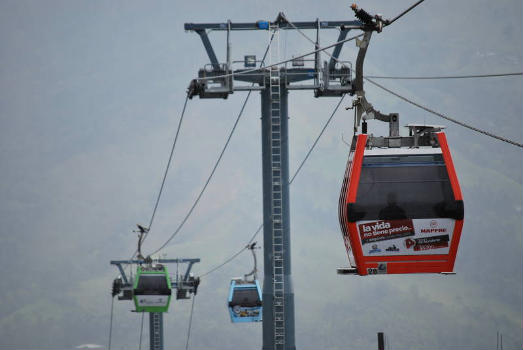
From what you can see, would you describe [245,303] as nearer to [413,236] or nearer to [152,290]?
[152,290]

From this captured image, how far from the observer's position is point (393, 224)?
15.5m

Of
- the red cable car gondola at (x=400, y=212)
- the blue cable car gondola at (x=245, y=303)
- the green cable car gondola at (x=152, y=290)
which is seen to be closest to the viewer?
the red cable car gondola at (x=400, y=212)

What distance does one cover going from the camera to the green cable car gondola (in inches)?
1684

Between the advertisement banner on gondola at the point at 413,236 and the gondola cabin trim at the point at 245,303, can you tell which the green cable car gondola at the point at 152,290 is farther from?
the advertisement banner on gondola at the point at 413,236

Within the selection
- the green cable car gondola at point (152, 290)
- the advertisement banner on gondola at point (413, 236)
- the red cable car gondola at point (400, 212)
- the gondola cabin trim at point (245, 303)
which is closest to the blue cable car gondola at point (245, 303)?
the gondola cabin trim at point (245, 303)

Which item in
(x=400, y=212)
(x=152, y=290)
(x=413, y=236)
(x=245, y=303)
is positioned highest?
(x=152, y=290)

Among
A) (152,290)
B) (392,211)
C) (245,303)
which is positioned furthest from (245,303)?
(392,211)

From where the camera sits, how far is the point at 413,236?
610 inches

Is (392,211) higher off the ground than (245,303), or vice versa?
(245,303)

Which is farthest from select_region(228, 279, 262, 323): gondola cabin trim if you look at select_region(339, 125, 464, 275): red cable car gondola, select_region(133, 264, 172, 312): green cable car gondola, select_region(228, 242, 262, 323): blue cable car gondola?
select_region(339, 125, 464, 275): red cable car gondola

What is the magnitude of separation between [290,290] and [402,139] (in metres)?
14.2

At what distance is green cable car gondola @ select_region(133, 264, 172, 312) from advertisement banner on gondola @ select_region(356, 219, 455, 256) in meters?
28.0

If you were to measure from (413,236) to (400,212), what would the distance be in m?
0.40

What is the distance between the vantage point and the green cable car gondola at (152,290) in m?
42.8
